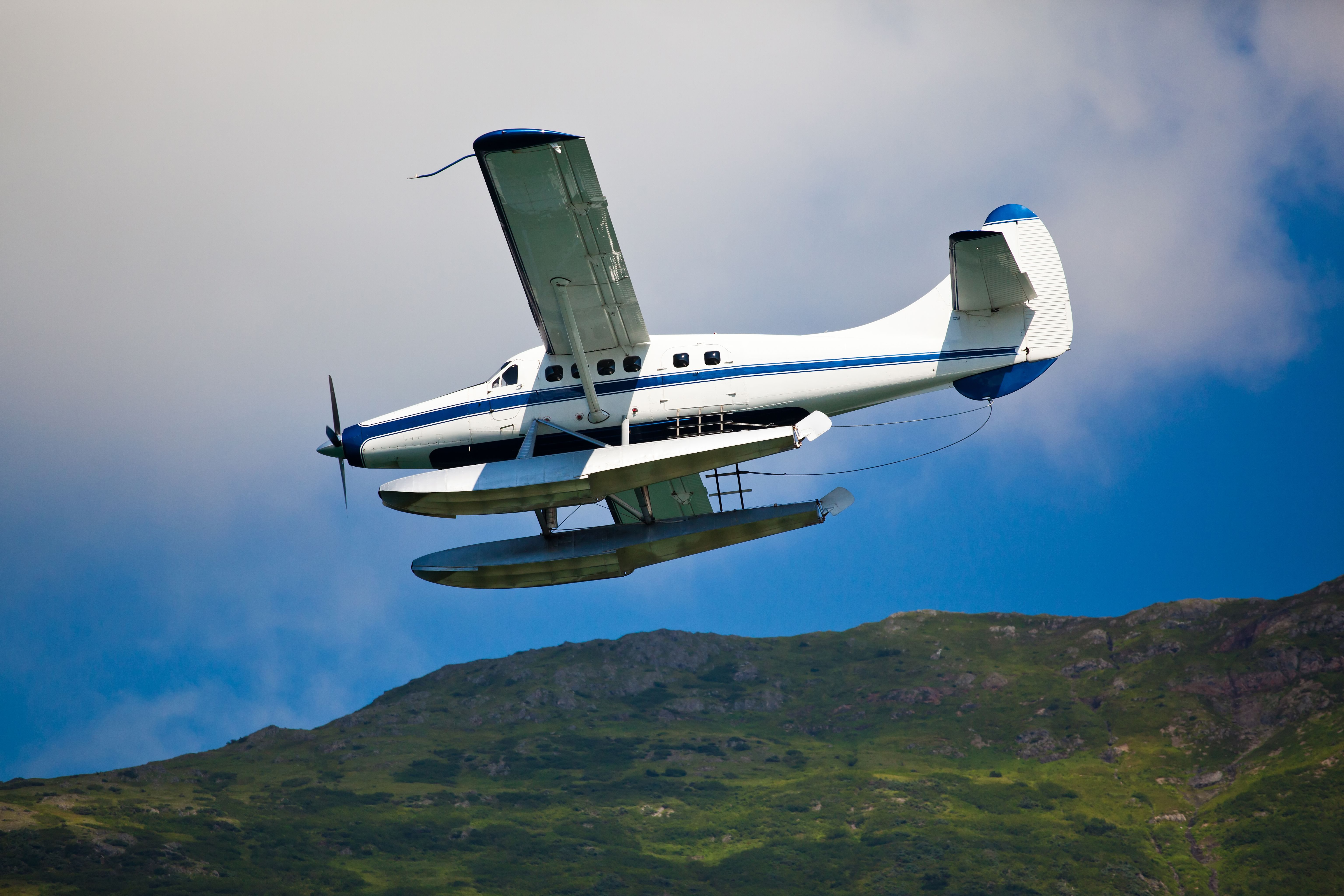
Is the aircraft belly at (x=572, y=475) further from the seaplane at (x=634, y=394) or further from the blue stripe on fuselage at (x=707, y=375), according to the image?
the blue stripe on fuselage at (x=707, y=375)

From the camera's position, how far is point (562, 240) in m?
23.1

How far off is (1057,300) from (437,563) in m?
16.5

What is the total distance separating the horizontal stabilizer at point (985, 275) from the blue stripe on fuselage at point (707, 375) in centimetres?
110

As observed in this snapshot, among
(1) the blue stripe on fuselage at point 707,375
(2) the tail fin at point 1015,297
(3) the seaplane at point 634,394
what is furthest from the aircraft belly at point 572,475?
(2) the tail fin at point 1015,297

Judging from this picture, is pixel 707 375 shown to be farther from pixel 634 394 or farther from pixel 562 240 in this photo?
pixel 562 240

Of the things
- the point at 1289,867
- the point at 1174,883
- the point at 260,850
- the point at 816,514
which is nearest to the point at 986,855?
the point at 1174,883

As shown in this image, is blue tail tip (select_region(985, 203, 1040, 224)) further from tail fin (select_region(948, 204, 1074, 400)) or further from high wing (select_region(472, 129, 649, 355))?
high wing (select_region(472, 129, 649, 355))

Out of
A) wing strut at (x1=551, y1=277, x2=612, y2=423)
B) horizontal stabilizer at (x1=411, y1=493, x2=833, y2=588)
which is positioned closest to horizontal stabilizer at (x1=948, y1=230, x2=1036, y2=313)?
horizontal stabilizer at (x1=411, y1=493, x2=833, y2=588)

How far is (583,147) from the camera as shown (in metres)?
21.0

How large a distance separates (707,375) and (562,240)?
4.96 metres

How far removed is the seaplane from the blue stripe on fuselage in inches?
1.4

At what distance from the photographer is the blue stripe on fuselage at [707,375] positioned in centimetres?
2589

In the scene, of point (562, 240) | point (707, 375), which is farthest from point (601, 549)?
point (562, 240)

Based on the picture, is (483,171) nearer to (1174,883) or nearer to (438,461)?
(438,461)
